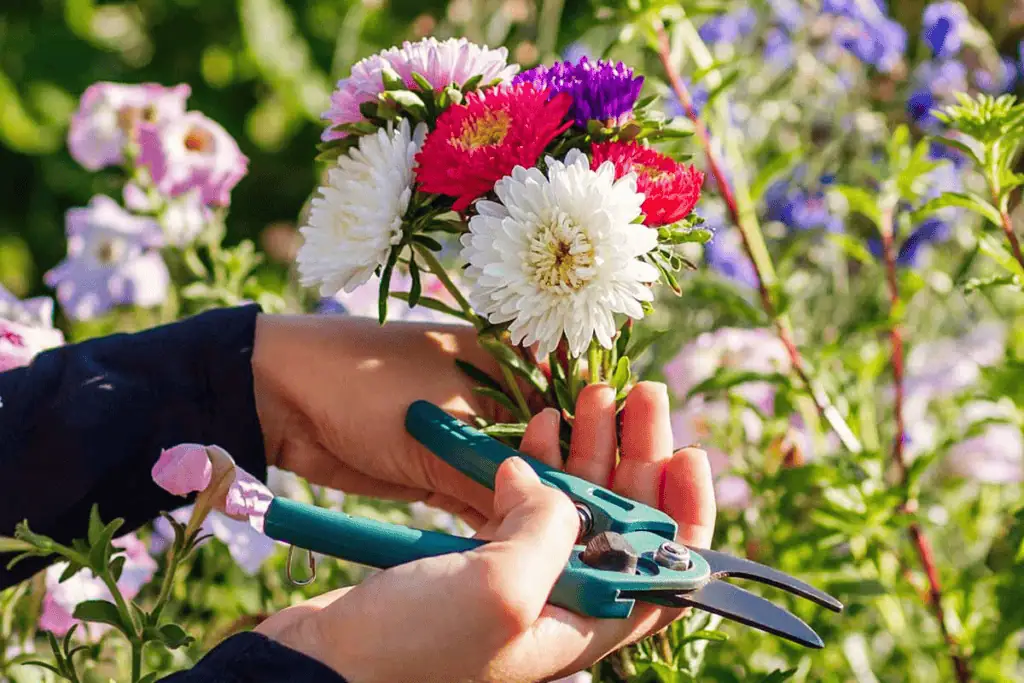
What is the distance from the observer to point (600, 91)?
80cm

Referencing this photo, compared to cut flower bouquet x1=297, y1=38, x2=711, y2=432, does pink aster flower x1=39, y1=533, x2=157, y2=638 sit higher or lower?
lower

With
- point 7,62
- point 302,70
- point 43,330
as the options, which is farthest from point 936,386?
point 7,62

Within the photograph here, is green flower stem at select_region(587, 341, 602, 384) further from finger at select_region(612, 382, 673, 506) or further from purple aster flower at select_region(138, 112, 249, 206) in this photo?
purple aster flower at select_region(138, 112, 249, 206)

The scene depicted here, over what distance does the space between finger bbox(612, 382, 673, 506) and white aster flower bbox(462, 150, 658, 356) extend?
7 centimetres

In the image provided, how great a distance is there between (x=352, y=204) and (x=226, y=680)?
359mm

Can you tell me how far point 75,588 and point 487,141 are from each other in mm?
608

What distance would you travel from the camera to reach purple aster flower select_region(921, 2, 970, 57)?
1619mm

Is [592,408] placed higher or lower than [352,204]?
lower

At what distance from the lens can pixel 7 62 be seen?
9.38 feet

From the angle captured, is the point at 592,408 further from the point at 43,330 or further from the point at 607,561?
the point at 43,330

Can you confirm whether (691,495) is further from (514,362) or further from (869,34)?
(869,34)

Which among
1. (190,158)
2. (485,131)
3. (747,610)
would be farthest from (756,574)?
(190,158)

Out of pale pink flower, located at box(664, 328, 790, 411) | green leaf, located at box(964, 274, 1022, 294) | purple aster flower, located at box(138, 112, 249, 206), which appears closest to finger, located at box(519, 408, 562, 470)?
green leaf, located at box(964, 274, 1022, 294)

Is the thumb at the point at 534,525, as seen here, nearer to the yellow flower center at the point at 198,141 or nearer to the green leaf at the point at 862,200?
the green leaf at the point at 862,200
